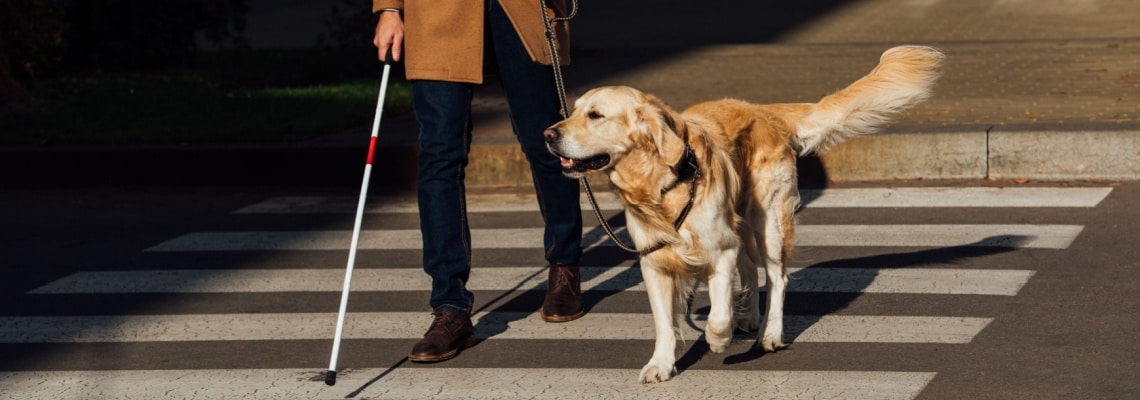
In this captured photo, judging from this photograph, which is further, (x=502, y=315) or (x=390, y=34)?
(x=502, y=315)

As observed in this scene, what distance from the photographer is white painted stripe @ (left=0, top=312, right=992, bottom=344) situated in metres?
5.61

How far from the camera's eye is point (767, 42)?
49.6 feet

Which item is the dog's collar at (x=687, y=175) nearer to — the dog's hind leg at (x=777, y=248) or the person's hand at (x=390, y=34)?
the dog's hind leg at (x=777, y=248)

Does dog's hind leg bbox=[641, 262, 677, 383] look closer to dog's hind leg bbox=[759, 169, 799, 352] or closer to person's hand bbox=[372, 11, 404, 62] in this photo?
dog's hind leg bbox=[759, 169, 799, 352]

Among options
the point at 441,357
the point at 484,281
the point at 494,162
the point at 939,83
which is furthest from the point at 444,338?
the point at 939,83

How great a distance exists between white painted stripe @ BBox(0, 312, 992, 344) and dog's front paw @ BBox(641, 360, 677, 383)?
557 mm

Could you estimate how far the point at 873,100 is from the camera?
6035mm

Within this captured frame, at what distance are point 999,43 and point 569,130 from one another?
9.81m

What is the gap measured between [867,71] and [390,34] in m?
7.31

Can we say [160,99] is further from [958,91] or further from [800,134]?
[800,134]

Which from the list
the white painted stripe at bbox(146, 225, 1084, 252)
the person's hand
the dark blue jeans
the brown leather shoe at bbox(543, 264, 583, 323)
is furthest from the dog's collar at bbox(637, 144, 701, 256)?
the white painted stripe at bbox(146, 225, 1084, 252)

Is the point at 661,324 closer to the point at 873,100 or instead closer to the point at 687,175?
the point at 687,175

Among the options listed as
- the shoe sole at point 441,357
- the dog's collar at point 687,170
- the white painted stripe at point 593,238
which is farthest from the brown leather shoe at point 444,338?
the white painted stripe at point 593,238

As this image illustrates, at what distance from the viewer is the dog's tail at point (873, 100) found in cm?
596
